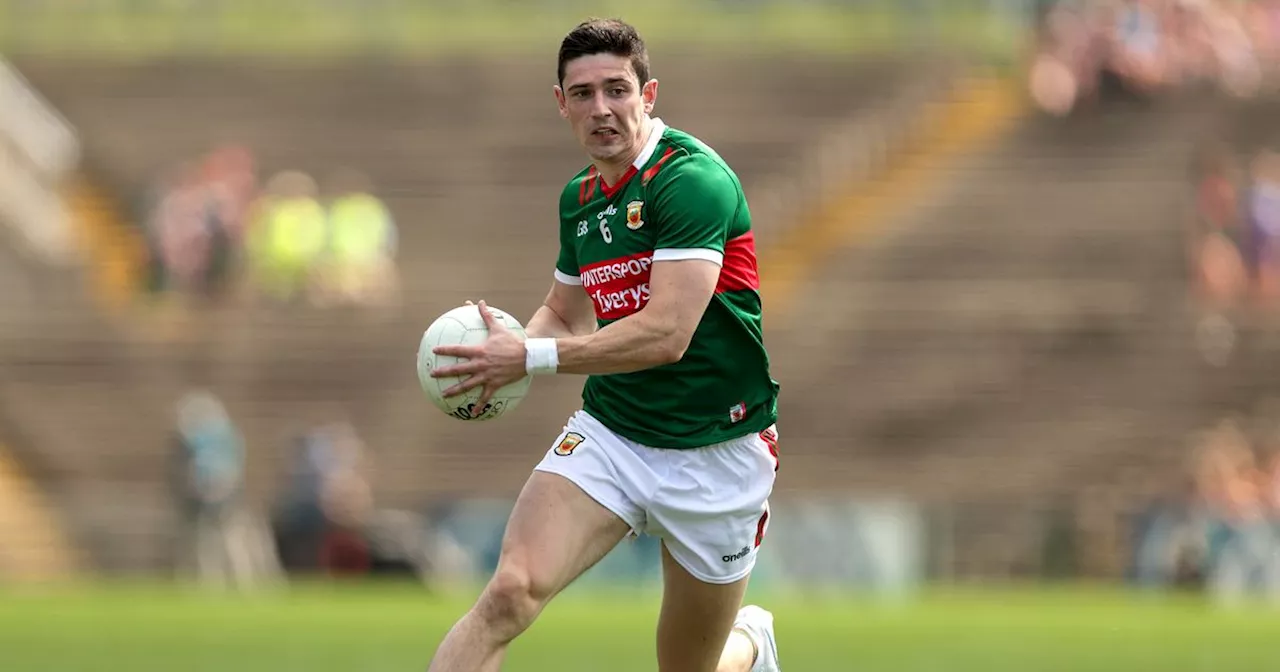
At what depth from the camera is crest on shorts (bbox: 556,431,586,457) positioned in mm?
7426

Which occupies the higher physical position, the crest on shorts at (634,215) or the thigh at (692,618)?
the crest on shorts at (634,215)

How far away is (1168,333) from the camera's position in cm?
2486

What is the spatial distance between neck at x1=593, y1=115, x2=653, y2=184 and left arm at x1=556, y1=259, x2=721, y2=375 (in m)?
0.42

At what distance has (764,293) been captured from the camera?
27.0 m

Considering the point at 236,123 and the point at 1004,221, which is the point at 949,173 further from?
the point at 236,123

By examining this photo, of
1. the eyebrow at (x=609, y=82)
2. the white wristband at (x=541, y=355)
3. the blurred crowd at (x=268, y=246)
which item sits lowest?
the blurred crowd at (x=268, y=246)

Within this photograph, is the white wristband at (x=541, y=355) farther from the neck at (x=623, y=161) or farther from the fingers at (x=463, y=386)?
the neck at (x=623, y=161)

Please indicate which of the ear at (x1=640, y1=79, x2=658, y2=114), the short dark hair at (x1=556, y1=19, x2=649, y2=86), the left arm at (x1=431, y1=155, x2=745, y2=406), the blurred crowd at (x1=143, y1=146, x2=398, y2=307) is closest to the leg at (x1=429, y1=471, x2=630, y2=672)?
the left arm at (x1=431, y1=155, x2=745, y2=406)

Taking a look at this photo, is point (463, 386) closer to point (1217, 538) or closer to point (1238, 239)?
point (1217, 538)

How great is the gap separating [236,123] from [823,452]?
10072mm

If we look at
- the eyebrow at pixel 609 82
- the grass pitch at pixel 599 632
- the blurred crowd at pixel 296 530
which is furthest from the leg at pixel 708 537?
Result: the blurred crowd at pixel 296 530

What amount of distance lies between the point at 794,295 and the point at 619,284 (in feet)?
62.9

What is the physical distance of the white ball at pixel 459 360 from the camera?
702 cm

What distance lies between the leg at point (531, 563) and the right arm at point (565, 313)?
0.79 metres
